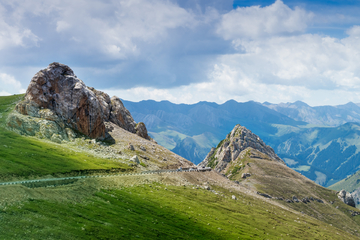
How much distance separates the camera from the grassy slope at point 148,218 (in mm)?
49812

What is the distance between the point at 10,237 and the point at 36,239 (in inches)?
153

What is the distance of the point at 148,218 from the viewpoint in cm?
7500

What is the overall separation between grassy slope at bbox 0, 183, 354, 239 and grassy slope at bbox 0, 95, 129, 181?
69.6 ft

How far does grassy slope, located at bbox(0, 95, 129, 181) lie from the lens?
3061 inches

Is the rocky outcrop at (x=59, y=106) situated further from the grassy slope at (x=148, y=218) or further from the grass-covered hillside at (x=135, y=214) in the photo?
the grassy slope at (x=148, y=218)

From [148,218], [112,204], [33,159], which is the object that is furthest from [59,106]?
[148,218]

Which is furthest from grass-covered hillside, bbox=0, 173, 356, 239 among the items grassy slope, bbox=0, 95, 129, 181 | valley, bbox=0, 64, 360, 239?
grassy slope, bbox=0, 95, 129, 181

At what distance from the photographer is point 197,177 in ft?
500

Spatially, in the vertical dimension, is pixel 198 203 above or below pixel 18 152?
below

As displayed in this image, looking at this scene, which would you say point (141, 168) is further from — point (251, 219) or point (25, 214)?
point (25, 214)

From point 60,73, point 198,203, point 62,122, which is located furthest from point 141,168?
point 60,73

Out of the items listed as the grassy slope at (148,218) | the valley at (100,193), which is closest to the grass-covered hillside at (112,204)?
the grassy slope at (148,218)

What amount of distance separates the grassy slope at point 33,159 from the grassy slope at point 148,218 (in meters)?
21.2

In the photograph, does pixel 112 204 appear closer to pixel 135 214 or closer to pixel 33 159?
pixel 135 214
